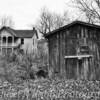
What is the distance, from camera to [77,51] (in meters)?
11.9

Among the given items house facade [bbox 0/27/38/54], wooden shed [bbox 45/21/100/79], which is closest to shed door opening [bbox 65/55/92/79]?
wooden shed [bbox 45/21/100/79]

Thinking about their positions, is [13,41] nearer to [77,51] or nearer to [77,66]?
[77,51]

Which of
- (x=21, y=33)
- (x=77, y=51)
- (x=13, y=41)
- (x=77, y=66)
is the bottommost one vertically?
(x=77, y=66)

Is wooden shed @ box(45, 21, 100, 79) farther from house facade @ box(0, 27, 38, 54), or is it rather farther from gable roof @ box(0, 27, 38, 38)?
gable roof @ box(0, 27, 38, 38)

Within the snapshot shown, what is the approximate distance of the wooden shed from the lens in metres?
11.7

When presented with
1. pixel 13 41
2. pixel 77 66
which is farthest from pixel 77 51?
pixel 13 41

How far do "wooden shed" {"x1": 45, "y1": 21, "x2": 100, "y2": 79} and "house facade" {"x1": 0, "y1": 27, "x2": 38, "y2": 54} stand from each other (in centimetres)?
2185

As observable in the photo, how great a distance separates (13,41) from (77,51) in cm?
2362

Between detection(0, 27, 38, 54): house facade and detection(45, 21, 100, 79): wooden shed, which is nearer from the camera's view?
detection(45, 21, 100, 79): wooden shed

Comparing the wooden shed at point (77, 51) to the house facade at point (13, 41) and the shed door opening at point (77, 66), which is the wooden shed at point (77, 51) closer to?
the shed door opening at point (77, 66)

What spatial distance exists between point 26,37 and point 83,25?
23700mm

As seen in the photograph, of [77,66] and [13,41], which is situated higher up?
[13,41]

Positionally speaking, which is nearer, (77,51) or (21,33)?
(77,51)

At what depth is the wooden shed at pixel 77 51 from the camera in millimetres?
11742
